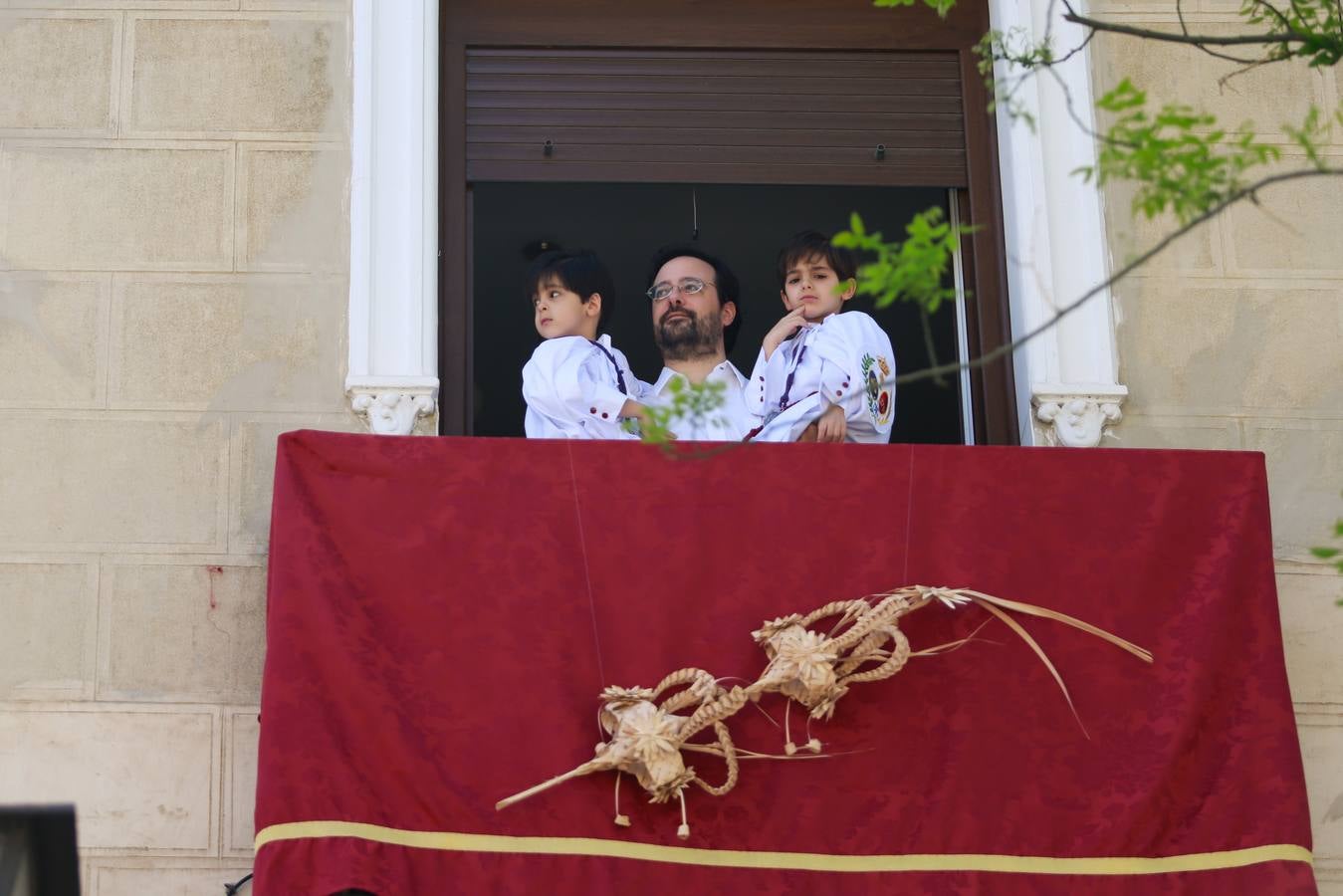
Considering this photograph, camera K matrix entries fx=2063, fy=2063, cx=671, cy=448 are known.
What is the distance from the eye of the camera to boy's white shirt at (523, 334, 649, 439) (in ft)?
18.3

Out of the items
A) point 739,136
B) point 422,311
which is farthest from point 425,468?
point 739,136

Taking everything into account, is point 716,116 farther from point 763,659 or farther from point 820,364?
point 763,659

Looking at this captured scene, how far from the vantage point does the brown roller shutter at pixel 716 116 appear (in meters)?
5.94

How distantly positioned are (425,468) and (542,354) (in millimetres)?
734

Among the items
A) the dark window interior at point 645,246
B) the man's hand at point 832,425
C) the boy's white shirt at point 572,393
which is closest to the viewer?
the man's hand at point 832,425

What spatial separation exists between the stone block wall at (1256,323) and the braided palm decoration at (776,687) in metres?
0.80

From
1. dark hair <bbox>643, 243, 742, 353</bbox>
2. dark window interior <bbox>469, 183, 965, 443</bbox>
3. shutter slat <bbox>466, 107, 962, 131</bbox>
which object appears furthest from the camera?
dark window interior <bbox>469, 183, 965, 443</bbox>

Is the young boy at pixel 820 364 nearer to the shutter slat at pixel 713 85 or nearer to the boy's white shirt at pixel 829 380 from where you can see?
the boy's white shirt at pixel 829 380

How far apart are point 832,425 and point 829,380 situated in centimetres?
12

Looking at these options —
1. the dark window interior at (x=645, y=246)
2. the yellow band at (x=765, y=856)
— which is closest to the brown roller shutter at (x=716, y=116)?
the dark window interior at (x=645, y=246)

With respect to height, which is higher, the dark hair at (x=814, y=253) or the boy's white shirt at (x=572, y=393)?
the dark hair at (x=814, y=253)

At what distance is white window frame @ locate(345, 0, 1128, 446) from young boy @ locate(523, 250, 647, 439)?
303 millimetres

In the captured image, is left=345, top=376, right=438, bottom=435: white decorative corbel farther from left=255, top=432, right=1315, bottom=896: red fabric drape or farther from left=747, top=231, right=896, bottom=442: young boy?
left=747, top=231, right=896, bottom=442: young boy

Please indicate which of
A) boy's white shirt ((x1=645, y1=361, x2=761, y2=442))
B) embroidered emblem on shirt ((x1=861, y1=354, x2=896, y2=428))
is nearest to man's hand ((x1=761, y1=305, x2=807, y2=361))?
boy's white shirt ((x1=645, y1=361, x2=761, y2=442))
